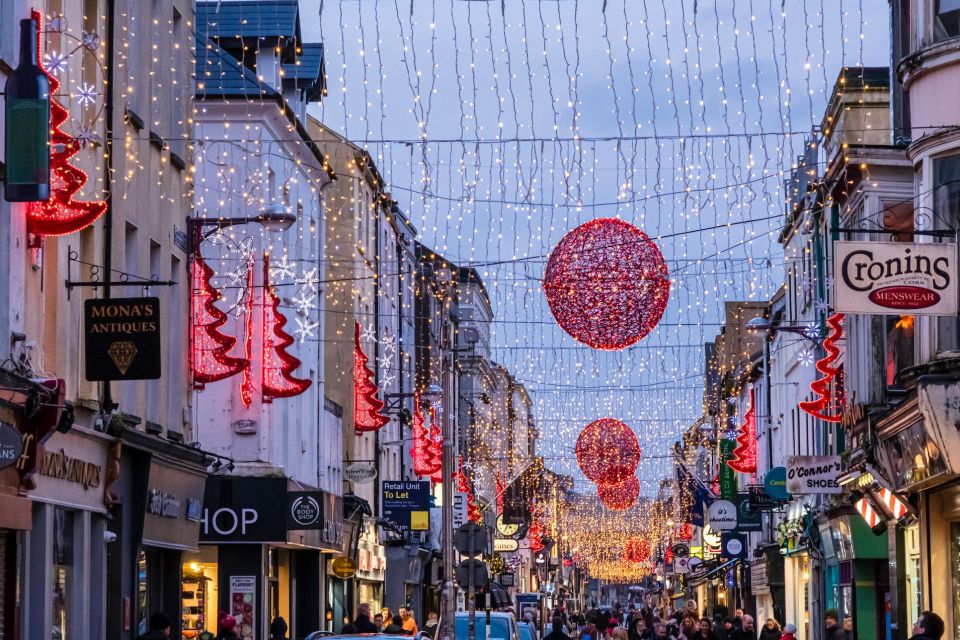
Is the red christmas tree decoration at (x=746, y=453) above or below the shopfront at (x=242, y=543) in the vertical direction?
above

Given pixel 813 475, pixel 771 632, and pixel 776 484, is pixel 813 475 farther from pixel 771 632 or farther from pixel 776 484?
pixel 776 484

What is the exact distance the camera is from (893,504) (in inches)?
980

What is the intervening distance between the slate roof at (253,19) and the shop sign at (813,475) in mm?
12984

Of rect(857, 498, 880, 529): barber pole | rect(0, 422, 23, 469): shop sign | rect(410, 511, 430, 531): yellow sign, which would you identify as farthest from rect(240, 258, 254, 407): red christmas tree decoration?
rect(410, 511, 430, 531): yellow sign

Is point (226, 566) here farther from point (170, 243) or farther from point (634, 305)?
point (634, 305)

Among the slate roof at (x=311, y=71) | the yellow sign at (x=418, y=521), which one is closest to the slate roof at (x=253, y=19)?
the slate roof at (x=311, y=71)

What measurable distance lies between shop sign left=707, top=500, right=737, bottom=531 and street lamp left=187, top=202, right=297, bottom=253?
21061mm

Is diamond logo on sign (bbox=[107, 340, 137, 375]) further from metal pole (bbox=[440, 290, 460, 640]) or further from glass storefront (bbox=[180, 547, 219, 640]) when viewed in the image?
glass storefront (bbox=[180, 547, 219, 640])

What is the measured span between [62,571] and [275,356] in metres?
11.9

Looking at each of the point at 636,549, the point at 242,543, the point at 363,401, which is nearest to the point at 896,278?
the point at 242,543

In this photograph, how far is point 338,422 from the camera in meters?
42.4

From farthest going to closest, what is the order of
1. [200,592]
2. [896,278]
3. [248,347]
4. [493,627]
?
[200,592]
[248,347]
[493,627]
[896,278]

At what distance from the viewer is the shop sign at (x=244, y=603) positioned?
104 feet

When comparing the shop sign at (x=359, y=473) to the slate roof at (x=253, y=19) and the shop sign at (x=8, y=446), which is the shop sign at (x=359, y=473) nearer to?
the slate roof at (x=253, y=19)
